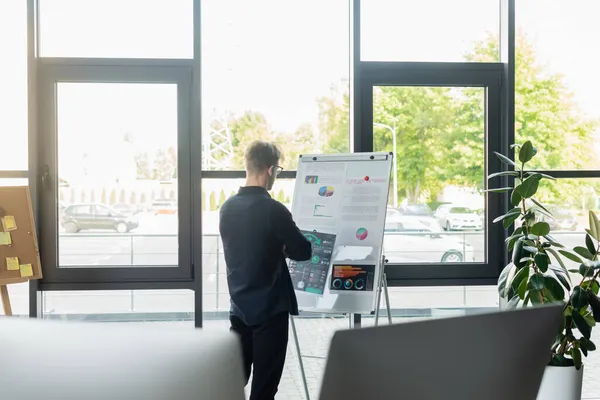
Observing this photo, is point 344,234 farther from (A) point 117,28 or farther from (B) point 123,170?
(A) point 117,28

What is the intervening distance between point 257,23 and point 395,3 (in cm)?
91

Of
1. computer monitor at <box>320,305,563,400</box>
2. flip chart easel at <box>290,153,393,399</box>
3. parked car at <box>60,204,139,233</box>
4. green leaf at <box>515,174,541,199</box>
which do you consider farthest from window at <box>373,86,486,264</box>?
computer monitor at <box>320,305,563,400</box>

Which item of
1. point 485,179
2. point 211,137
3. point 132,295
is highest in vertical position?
point 211,137

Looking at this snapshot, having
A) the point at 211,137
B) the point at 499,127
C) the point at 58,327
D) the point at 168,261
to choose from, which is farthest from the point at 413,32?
the point at 58,327

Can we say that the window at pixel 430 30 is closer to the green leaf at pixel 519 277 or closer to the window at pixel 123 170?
the window at pixel 123 170

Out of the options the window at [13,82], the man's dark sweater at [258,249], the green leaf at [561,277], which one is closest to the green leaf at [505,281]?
the green leaf at [561,277]

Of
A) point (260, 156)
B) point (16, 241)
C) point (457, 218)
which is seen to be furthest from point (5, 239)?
point (457, 218)

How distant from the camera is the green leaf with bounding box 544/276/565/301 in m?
3.31

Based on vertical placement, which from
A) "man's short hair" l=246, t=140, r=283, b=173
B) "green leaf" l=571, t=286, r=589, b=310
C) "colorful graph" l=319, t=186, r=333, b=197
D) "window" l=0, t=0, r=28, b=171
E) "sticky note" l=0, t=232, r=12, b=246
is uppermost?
"window" l=0, t=0, r=28, b=171

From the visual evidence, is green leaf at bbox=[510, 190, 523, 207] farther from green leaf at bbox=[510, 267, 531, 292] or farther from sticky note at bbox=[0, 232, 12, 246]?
sticky note at bbox=[0, 232, 12, 246]

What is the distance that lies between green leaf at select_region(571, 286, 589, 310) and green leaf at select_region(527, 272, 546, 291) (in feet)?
0.54

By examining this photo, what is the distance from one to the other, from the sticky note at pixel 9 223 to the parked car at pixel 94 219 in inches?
13.8

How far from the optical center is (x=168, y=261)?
12.8 feet

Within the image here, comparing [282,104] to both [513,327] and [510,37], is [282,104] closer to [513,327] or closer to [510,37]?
[510,37]
